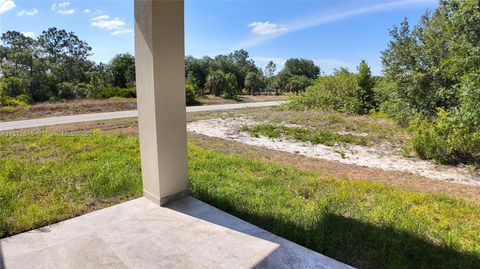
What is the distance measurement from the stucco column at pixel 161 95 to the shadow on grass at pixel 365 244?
831mm

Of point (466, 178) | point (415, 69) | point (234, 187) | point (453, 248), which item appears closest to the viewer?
point (453, 248)

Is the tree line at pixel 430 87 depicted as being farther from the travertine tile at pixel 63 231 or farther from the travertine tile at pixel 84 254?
the travertine tile at pixel 63 231

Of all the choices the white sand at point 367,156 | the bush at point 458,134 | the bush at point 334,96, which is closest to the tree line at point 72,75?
the bush at point 334,96

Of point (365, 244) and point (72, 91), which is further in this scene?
point (72, 91)

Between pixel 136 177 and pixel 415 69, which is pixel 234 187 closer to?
pixel 136 177

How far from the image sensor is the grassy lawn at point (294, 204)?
2133 millimetres

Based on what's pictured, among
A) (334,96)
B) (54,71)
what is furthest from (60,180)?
(54,71)

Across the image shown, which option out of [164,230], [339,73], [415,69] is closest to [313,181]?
[164,230]

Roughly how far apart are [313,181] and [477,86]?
309cm

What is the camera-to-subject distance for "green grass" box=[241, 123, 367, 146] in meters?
6.68

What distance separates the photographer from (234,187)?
3316 mm

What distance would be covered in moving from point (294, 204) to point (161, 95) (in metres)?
1.69

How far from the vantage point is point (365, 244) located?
2172 millimetres

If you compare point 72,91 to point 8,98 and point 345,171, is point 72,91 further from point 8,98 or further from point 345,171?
point 345,171
